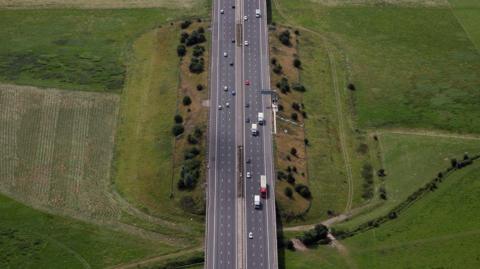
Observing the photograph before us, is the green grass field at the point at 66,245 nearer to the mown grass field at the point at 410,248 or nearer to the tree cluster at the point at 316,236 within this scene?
the tree cluster at the point at 316,236

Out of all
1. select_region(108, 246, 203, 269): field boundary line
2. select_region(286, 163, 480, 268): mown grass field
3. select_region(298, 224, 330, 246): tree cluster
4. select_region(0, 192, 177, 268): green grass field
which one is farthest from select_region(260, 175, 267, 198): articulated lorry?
select_region(0, 192, 177, 268): green grass field

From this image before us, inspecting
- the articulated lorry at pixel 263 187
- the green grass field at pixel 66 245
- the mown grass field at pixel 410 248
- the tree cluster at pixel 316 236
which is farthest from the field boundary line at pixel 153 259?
the tree cluster at pixel 316 236

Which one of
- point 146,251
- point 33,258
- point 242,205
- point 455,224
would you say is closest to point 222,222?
point 242,205

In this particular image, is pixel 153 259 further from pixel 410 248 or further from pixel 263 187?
pixel 410 248

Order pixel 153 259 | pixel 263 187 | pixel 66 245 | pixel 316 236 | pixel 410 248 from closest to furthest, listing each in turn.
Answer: pixel 153 259 → pixel 410 248 → pixel 316 236 → pixel 66 245 → pixel 263 187

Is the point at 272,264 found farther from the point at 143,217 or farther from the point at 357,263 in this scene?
the point at 143,217

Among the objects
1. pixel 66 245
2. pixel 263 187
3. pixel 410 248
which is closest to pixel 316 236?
pixel 263 187

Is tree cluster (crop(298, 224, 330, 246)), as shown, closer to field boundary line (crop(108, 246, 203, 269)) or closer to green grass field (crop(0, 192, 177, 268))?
field boundary line (crop(108, 246, 203, 269))

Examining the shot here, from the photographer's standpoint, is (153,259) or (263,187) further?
(263,187)
